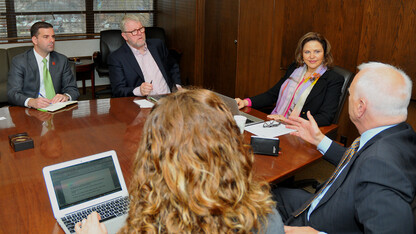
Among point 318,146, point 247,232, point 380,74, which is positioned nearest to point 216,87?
point 318,146

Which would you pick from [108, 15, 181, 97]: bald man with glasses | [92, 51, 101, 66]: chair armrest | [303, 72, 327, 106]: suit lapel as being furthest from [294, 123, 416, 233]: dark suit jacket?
[92, 51, 101, 66]: chair armrest

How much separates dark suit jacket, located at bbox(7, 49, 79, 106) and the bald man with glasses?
1.31ft

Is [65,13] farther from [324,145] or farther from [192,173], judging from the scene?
[192,173]

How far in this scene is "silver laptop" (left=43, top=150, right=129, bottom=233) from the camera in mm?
1371

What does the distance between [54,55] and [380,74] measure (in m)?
2.75

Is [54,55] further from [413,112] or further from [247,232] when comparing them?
[413,112]

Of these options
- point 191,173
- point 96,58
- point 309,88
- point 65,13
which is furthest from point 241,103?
point 65,13

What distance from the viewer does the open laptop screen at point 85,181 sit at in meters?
1.40

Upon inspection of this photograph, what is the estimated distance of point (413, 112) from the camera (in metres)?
3.21

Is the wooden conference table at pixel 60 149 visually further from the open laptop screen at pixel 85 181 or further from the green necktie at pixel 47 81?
the green necktie at pixel 47 81

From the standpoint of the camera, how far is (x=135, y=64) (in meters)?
3.36

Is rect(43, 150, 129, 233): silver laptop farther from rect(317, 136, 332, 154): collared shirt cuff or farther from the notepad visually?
the notepad

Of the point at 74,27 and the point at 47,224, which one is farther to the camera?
the point at 74,27

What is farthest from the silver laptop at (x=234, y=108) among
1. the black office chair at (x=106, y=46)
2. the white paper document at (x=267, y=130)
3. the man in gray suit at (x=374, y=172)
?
the black office chair at (x=106, y=46)
